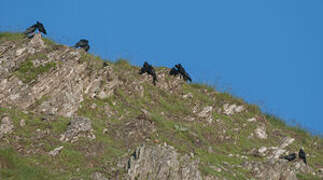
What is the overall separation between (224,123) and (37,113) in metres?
16.3

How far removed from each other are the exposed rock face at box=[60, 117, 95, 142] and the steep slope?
58 millimetres

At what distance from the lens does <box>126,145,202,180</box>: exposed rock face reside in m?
20.9

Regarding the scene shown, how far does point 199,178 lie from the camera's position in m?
21.8

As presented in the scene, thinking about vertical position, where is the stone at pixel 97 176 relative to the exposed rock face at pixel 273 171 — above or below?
below

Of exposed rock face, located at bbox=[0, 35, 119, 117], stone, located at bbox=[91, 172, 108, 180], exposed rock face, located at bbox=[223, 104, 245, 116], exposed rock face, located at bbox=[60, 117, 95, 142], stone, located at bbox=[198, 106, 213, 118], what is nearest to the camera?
stone, located at bbox=[91, 172, 108, 180]

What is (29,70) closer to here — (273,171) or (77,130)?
(77,130)

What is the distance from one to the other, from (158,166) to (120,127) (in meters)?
6.71

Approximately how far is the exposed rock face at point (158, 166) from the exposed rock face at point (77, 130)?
12.9ft

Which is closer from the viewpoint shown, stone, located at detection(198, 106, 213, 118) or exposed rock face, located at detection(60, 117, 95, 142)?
exposed rock face, located at detection(60, 117, 95, 142)

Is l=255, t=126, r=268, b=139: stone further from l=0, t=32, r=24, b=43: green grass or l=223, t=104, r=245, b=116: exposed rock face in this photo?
l=0, t=32, r=24, b=43: green grass

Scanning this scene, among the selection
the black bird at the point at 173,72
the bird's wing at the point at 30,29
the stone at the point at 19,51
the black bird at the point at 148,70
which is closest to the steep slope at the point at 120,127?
the stone at the point at 19,51

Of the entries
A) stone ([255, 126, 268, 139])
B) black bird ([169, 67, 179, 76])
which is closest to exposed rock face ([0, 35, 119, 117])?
black bird ([169, 67, 179, 76])

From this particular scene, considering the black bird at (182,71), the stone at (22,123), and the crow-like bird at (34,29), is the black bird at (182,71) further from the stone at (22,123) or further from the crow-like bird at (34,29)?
the stone at (22,123)

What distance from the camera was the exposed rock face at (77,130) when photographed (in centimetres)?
2363
